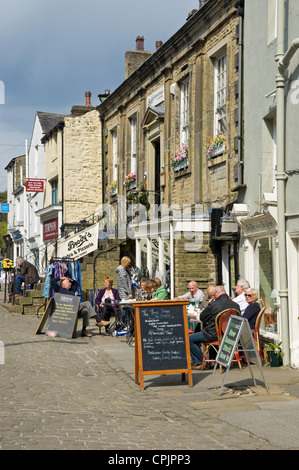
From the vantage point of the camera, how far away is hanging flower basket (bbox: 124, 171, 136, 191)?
78.9 ft

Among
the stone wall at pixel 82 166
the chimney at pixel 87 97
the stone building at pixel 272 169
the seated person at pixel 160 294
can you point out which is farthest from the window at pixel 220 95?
the chimney at pixel 87 97

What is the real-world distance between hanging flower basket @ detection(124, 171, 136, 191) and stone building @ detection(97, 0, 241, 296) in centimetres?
4

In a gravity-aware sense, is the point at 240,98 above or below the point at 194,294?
above

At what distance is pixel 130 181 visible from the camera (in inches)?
957

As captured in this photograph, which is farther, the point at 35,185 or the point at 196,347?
the point at 35,185

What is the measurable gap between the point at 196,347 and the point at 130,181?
13398 millimetres

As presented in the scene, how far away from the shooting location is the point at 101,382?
1046 cm

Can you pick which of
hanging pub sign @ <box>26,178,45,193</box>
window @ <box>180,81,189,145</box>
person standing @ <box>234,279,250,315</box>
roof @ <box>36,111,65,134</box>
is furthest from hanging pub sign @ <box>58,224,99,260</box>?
roof @ <box>36,111,65,134</box>

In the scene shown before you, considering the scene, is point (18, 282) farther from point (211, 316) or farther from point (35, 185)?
point (211, 316)

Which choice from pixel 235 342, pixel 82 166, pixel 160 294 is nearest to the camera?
pixel 235 342

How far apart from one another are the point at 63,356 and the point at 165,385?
12.3ft

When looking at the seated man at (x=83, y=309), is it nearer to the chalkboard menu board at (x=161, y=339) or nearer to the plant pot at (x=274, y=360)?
the plant pot at (x=274, y=360)

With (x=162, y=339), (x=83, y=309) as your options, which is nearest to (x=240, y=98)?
(x=83, y=309)

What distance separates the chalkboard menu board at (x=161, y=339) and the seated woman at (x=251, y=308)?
6.72 feet
